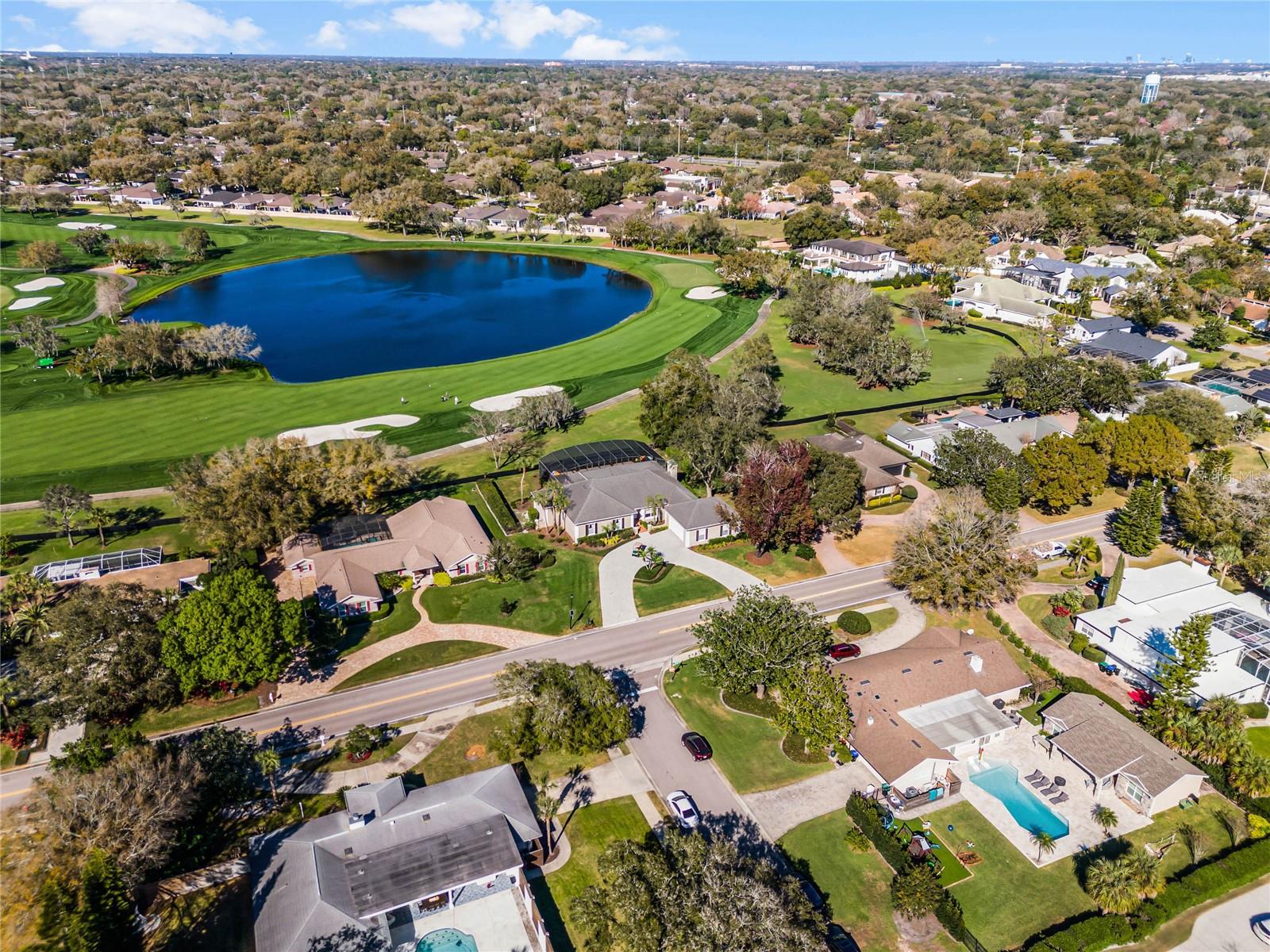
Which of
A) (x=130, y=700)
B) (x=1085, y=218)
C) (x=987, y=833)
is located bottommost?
(x=987, y=833)

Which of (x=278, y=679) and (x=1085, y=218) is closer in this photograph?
(x=278, y=679)

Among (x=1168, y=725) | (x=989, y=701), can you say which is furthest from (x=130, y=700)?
(x=1168, y=725)

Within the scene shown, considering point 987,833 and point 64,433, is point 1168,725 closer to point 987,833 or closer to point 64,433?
point 987,833

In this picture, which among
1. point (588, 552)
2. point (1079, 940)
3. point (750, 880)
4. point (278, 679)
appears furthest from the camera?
point (588, 552)

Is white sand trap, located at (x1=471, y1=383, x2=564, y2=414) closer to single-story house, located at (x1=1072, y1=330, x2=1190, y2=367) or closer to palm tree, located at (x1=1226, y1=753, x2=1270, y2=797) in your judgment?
palm tree, located at (x1=1226, y1=753, x2=1270, y2=797)

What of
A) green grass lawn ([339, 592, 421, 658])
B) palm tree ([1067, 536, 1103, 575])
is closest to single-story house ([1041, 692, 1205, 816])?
palm tree ([1067, 536, 1103, 575])

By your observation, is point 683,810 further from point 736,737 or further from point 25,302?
point 25,302

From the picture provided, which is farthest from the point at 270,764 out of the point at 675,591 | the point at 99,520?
the point at 99,520
